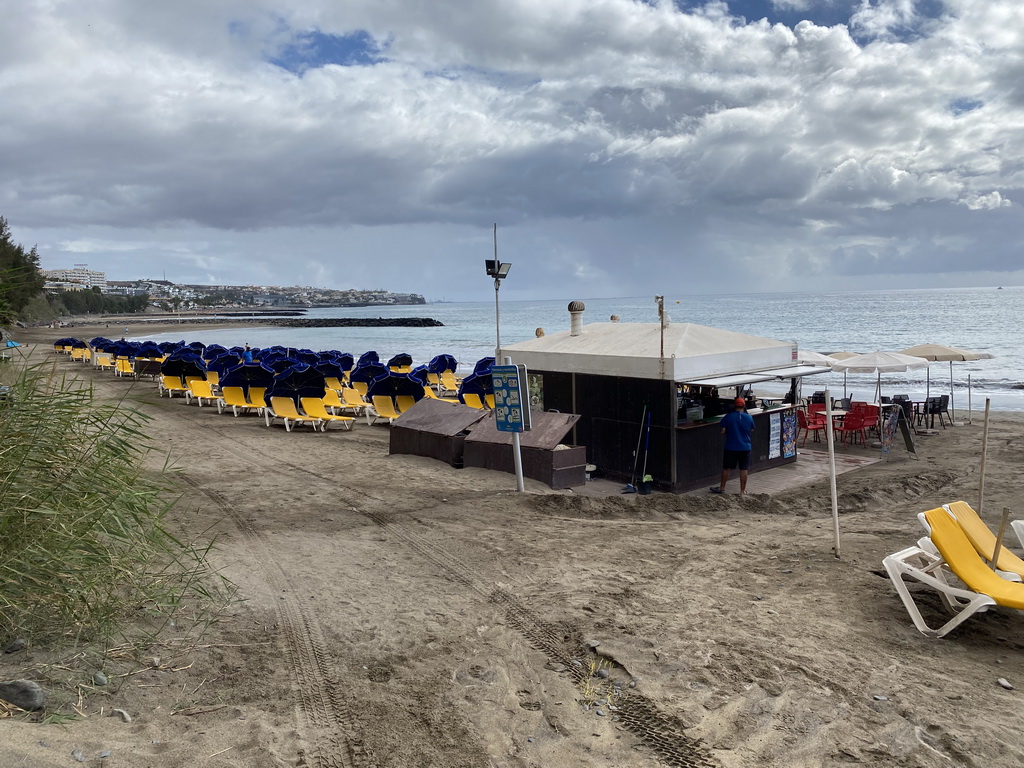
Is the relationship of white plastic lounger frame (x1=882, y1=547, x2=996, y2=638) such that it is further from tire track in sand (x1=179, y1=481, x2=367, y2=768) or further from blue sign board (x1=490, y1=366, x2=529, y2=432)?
blue sign board (x1=490, y1=366, x2=529, y2=432)

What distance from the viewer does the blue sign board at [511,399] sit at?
827cm

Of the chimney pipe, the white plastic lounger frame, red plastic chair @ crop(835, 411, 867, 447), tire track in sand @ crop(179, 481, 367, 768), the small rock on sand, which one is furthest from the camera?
red plastic chair @ crop(835, 411, 867, 447)

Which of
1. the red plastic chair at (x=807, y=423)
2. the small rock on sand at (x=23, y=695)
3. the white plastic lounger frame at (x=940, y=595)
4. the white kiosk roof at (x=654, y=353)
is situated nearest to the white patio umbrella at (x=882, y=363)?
the red plastic chair at (x=807, y=423)

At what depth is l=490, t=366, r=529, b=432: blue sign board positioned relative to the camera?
27.1 feet

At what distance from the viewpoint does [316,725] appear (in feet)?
11.0

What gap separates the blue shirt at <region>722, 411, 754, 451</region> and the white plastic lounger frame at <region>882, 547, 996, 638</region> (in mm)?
4093

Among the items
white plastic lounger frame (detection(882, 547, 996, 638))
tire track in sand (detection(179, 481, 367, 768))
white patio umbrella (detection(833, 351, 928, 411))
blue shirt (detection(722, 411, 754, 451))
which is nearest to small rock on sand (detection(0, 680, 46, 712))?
tire track in sand (detection(179, 481, 367, 768))

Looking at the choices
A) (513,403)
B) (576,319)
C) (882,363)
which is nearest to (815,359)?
(882,363)

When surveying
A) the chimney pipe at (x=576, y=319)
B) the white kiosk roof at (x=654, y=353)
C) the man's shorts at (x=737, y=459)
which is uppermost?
the chimney pipe at (x=576, y=319)

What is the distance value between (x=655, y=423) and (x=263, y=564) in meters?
5.69

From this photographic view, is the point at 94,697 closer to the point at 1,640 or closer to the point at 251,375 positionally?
the point at 1,640

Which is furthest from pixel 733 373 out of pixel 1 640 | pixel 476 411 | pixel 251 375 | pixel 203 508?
pixel 251 375

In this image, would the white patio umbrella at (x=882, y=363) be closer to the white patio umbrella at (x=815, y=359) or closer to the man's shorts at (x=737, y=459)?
the white patio umbrella at (x=815, y=359)

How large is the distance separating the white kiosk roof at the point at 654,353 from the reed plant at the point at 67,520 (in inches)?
257
